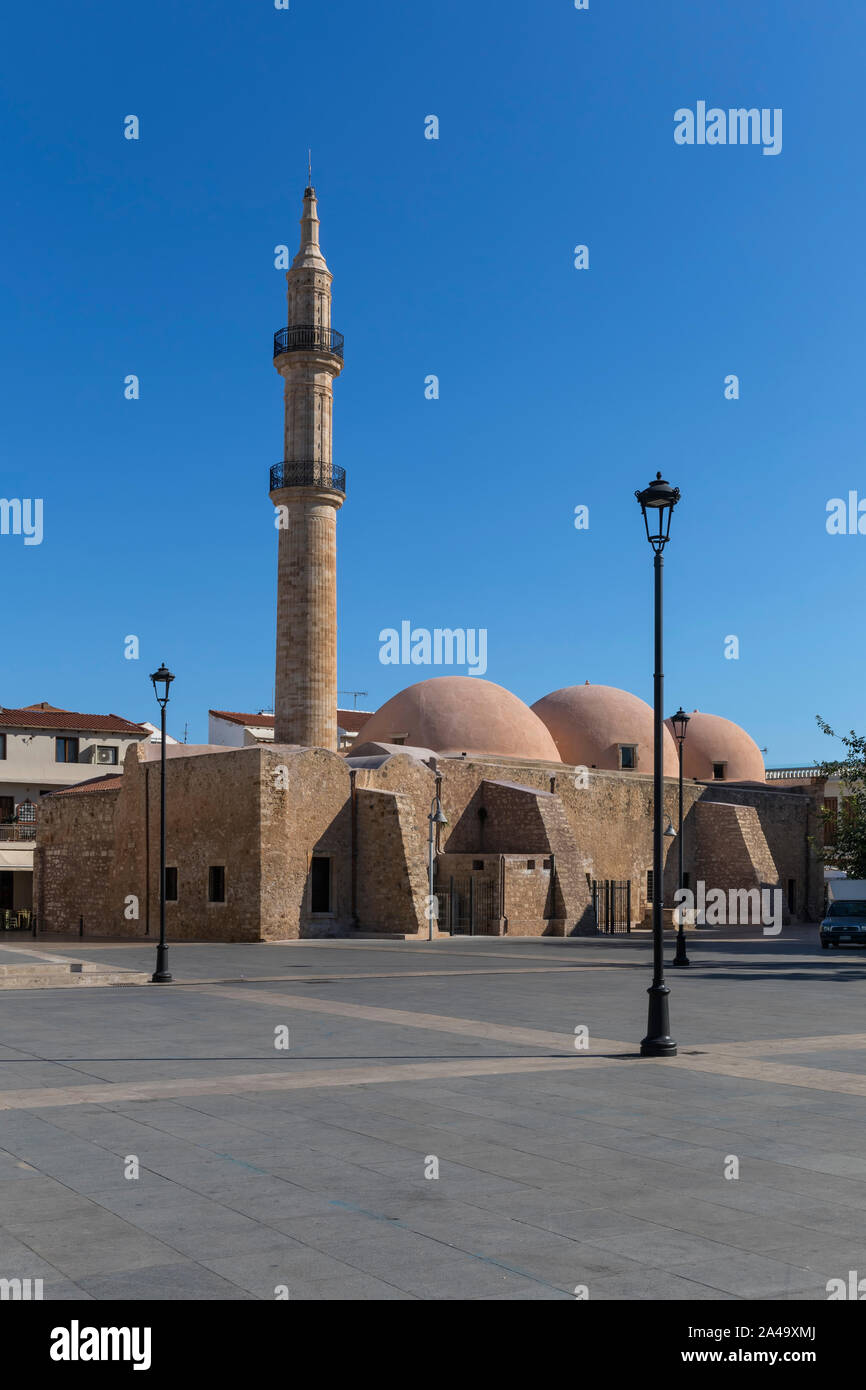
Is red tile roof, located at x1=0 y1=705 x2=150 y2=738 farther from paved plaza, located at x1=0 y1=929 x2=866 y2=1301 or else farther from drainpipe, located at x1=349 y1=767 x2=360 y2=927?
paved plaza, located at x1=0 y1=929 x2=866 y2=1301

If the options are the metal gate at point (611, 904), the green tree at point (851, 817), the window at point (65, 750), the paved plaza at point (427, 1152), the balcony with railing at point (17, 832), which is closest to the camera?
the paved plaza at point (427, 1152)

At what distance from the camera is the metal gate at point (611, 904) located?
39.0m

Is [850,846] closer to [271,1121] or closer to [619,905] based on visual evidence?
[619,905]

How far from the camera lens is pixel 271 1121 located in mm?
7914

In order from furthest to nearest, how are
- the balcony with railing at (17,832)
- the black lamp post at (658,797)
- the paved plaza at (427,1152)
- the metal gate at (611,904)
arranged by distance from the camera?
1. the balcony with railing at (17,832)
2. the metal gate at (611,904)
3. the black lamp post at (658,797)
4. the paved plaza at (427,1152)

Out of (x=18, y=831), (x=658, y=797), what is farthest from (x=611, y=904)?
(x=658, y=797)

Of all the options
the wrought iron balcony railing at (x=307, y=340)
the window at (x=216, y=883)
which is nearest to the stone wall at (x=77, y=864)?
the window at (x=216, y=883)

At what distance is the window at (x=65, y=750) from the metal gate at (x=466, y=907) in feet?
69.4

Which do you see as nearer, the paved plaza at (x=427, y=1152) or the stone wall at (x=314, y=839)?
the paved plaza at (x=427, y=1152)

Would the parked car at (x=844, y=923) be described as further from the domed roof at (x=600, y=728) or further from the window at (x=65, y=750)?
the window at (x=65, y=750)

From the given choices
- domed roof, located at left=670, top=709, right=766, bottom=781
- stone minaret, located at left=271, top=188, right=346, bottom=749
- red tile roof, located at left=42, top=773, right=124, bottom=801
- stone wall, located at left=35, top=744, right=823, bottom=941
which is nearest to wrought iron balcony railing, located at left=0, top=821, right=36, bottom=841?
stone wall, located at left=35, top=744, right=823, bottom=941

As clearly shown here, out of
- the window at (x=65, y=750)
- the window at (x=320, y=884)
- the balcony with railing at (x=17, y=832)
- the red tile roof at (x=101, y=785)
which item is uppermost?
the window at (x=65, y=750)
